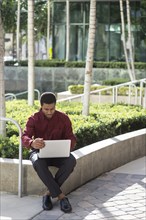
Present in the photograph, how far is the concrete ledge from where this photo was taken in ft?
24.7

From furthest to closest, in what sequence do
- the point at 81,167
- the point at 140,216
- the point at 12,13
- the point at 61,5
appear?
1. the point at 12,13
2. the point at 61,5
3. the point at 81,167
4. the point at 140,216

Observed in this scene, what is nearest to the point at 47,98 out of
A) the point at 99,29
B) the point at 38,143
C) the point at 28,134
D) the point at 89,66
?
the point at 28,134

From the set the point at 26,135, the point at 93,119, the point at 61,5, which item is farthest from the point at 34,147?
the point at 61,5

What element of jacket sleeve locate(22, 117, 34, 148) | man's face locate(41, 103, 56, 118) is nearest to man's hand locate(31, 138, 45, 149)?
jacket sleeve locate(22, 117, 34, 148)

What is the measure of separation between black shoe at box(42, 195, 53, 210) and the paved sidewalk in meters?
0.05

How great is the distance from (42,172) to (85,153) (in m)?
1.38

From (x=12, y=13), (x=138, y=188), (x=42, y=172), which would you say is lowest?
(x=138, y=188)

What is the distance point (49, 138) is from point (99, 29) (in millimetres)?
26122

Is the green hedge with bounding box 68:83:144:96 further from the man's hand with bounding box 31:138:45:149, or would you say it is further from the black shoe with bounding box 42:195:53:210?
the man's hand with bounding box 31:138:45:149

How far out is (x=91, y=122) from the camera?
10.4m

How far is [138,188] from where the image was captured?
828cm

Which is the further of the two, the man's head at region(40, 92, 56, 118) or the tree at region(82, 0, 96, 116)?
the tree at region(82, 0, 96, 116)

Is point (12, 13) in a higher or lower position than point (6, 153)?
higher

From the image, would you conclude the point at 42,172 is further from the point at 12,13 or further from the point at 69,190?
the point at 12,13
